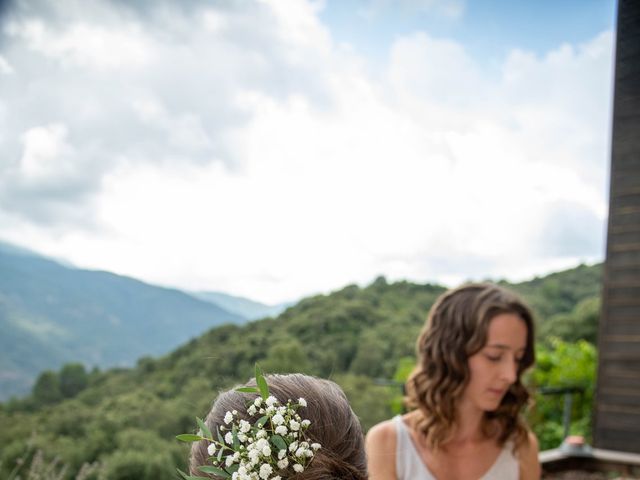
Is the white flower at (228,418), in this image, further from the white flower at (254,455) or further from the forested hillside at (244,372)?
the forested hillside at (244,372)

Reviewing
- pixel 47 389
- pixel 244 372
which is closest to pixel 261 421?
pixel 244 372

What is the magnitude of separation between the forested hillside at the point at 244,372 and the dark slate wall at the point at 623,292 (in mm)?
1596

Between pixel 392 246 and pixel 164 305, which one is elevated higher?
pixel 392 246

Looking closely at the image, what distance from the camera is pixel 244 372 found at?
15.3 ft

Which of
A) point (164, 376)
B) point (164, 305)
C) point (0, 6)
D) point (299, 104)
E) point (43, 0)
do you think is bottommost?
point (164, 376)

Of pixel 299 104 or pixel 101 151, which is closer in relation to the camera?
pixel 101 151

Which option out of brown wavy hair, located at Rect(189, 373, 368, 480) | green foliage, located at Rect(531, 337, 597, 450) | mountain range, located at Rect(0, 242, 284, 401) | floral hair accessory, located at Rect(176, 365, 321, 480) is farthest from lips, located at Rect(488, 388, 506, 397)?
green foliage, located at Rect(531, 337, 597, 450)

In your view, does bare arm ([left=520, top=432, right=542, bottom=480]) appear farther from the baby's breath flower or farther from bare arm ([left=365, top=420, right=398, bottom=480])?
the baby's breath flower

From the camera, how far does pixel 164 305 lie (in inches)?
307

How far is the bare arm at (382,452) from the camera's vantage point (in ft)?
6.13

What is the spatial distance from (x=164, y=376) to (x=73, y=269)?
5.35ft

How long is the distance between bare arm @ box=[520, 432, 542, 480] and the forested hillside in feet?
4.12

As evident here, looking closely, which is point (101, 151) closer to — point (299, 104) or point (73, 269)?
point (73, 269)

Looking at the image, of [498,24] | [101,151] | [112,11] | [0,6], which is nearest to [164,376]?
Result: [101,151]
